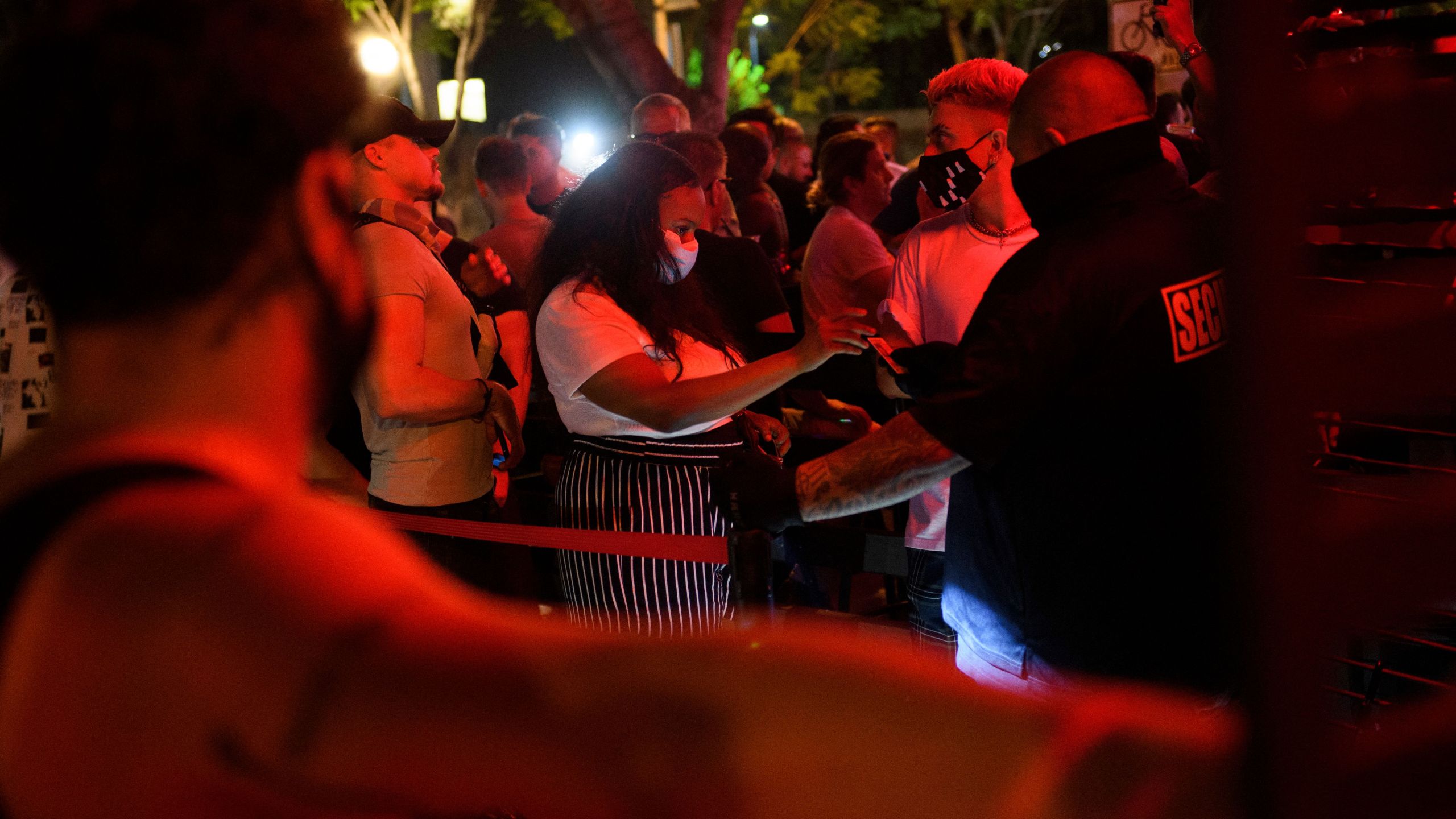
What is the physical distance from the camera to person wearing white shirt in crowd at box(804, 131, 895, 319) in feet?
16.7

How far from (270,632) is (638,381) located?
2.60 metres

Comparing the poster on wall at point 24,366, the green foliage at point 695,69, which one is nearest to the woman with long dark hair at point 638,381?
the poster on wall at point 24,366

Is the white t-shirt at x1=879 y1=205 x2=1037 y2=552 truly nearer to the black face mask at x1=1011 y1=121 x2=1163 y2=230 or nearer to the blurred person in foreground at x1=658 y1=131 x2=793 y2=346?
the blurred person in foreground at x1=658 y1=131 x2=793 y2=346

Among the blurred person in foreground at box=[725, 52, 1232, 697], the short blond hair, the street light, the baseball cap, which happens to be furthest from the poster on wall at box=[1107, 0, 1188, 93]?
the street light

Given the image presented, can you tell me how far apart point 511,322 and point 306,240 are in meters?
4.03

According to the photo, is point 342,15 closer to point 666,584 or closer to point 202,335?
point 202,335

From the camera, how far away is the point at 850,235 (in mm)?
5176

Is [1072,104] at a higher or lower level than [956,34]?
lower

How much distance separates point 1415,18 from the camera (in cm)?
186

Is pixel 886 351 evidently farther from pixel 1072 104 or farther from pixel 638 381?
pixel 1072 104

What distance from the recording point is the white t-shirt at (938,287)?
3572 millimetres

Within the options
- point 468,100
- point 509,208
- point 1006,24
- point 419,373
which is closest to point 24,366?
point 419,373

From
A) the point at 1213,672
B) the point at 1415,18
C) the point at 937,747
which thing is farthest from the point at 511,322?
the point at 937,747

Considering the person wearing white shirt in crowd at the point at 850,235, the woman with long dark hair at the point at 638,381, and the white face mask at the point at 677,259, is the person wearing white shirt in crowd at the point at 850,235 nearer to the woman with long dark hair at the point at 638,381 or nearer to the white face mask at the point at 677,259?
the white face mask at the point at 677,259
